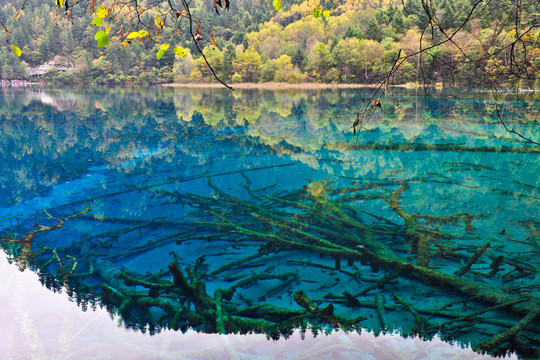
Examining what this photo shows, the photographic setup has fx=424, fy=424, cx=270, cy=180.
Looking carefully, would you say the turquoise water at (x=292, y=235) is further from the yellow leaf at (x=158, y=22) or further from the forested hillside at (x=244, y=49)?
the forested hillside at (x=244, y=49)

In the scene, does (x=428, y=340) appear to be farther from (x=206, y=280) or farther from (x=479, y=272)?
(x=206, y=280)

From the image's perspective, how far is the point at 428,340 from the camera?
332 cm

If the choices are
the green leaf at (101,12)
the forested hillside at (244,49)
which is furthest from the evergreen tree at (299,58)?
the green leaf at (101,12)

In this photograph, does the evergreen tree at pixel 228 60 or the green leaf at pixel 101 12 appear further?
the evergreen tree at pixel 228 60

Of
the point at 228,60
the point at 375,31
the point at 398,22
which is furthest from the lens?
the point at 228,60

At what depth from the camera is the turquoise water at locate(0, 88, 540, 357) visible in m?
3.64

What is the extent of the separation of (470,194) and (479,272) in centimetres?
336

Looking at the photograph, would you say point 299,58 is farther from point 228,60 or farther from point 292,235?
point 292,235

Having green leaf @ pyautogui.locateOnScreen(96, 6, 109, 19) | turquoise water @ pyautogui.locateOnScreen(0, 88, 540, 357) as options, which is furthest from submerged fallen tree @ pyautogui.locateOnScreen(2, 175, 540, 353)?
green leaf @ pyautogui.locateOnScreen(96, 6, 109, 19)

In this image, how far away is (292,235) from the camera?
533cm

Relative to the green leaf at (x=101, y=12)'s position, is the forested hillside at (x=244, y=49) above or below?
above

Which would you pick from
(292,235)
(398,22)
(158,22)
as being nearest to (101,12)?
(158,22)

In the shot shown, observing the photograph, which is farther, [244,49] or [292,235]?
[244,49]

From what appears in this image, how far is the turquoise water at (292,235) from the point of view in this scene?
11.9 feet
